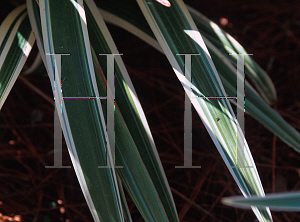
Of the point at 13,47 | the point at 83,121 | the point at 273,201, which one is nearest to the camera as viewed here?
the point at 273,201

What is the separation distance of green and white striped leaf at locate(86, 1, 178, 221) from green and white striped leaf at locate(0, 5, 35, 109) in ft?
0.41

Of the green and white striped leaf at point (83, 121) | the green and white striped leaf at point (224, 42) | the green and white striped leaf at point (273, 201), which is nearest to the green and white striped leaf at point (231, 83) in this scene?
the green and white striped leaf at point (224, 42)

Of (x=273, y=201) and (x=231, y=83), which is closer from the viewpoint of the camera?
(x=273, y=201)

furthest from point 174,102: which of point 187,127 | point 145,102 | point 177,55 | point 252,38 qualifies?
point 177,55

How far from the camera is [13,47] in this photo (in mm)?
510

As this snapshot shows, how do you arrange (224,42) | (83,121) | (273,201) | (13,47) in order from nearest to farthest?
1. (273,201)
2. (83,121)
3. (13,47)
4. (224,42)

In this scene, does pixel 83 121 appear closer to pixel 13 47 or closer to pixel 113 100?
pixel 113 100

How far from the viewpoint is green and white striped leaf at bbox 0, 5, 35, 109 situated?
0.47 metres

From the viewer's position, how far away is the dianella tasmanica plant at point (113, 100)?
1.30 feet

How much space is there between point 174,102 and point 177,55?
0.50 metres

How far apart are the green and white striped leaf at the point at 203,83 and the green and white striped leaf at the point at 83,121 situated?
0.13 meters

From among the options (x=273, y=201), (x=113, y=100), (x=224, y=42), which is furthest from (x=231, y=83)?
(x=273, y=201)

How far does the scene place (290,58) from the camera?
1.01m

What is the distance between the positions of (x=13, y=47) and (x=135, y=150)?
0.29 metres
